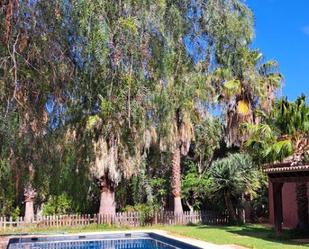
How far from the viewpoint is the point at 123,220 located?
974 inches

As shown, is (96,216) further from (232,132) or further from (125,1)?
(125,1)

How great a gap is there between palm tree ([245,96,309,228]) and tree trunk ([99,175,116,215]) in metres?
8.26

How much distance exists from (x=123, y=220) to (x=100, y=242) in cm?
553

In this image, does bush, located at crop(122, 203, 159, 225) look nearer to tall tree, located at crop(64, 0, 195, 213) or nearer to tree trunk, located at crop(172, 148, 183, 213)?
tree trunk, located at crop(172, 148, 183, 213)

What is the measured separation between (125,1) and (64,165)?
3.13 metres

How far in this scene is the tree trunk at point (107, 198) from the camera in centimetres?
2444

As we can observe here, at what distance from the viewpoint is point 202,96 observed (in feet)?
28.0

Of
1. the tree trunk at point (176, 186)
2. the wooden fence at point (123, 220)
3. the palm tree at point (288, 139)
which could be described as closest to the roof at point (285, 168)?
the palm tree at point (288, 139)

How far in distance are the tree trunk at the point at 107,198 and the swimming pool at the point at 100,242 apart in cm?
417

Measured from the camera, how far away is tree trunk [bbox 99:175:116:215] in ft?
80.2

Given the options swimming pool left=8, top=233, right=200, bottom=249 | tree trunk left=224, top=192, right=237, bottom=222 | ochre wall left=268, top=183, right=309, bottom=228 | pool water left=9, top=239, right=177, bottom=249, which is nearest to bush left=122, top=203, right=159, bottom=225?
tree trunk left=224, top=192, right=237, bottom=222

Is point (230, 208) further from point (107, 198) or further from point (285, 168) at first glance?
point (285, 168)

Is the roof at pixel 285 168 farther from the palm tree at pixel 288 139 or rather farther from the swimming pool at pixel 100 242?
the swimming pool at pixel 100 242

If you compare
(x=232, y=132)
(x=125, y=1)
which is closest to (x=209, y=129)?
(x=232, y=132)
